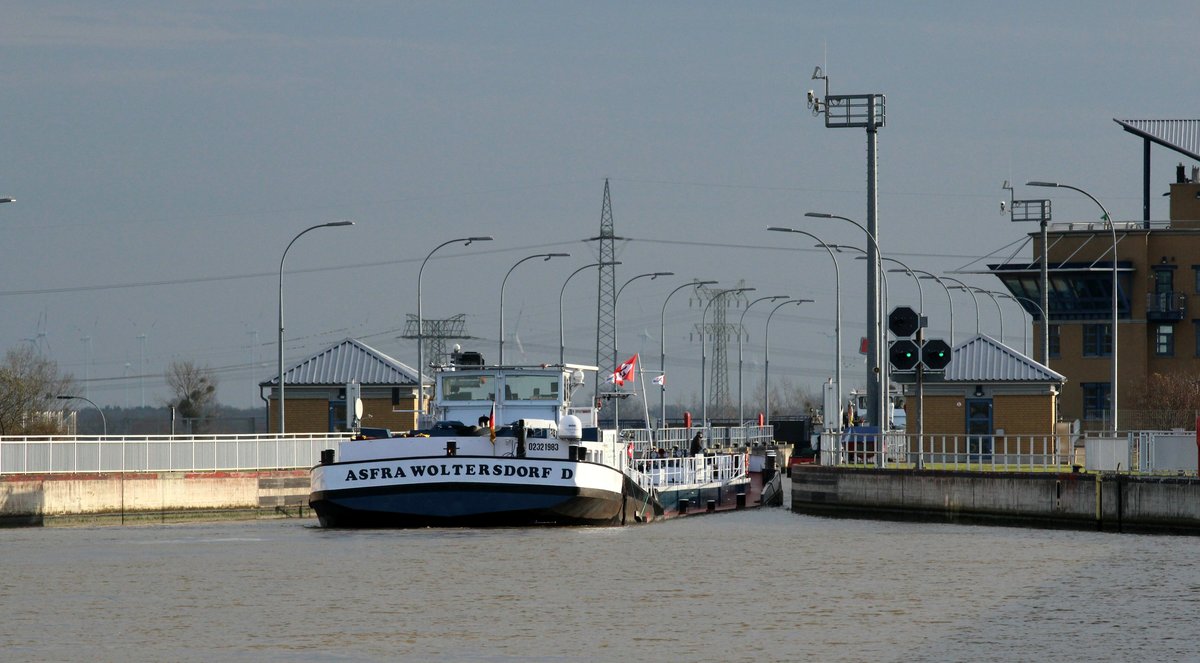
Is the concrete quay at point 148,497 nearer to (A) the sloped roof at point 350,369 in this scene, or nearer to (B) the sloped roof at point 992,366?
(A) the sloped roof at point 350,369

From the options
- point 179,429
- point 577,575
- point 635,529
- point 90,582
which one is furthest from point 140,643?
point 179,429

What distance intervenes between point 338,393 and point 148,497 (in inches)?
778

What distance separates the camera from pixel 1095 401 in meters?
96.6

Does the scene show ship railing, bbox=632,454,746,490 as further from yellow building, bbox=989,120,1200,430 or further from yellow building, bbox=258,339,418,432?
yellow building, bbox=989,120,1200,430

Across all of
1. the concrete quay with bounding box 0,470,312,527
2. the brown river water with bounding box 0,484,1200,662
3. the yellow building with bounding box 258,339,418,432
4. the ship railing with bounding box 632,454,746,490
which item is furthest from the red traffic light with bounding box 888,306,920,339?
the yellow building with bounding box 258,339,418,432

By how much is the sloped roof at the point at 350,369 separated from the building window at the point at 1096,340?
142 ft

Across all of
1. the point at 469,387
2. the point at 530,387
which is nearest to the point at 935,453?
the point at 530,387

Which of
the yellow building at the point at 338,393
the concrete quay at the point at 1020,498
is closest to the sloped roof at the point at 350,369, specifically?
the yellow building at the point at 338,393

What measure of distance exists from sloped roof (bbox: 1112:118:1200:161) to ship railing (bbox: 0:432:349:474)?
62587 mm

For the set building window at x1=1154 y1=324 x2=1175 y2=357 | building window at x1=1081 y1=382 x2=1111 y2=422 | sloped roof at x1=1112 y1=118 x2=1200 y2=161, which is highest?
sloped roof at x1=1112 y1=118 x2=1200 y2=161

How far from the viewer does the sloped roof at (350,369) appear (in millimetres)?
65812

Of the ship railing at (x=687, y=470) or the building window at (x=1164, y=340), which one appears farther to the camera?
the building window at (x=1164, y=340)

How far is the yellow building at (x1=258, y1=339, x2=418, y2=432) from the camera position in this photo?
6562 cm

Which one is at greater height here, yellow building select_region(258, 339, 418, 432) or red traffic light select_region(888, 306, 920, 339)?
red traffic light select_region(888, 306, 920, 339)
